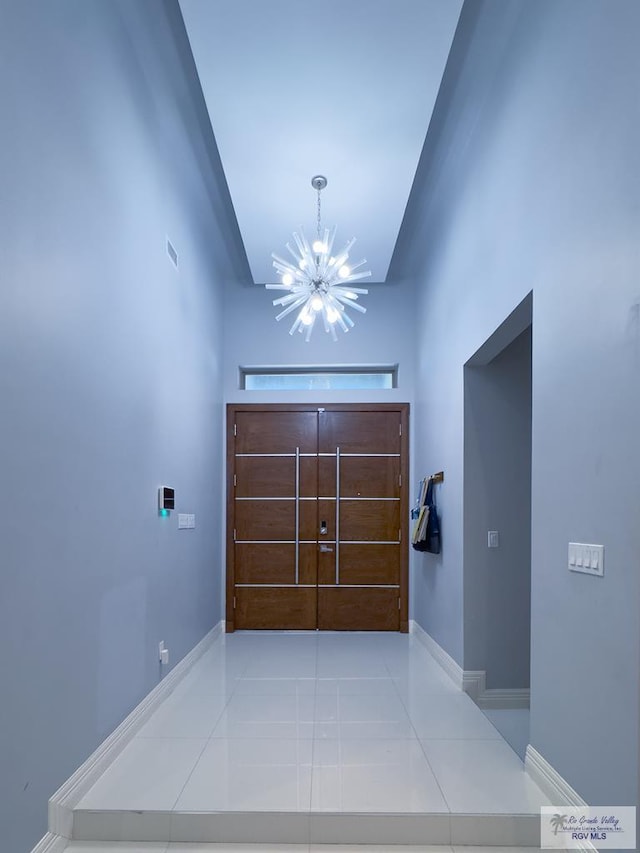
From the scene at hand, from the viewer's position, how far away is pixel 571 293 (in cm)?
241

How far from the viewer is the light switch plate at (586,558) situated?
2149mm

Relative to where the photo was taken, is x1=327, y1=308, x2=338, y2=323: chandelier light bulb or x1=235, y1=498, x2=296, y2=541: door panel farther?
x1=235, y1=498, x2=296, y2=541: door panel

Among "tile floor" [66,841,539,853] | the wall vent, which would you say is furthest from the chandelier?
"tile floor" [66,841,539,853]

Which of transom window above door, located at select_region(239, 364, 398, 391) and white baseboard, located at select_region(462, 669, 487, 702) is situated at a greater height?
transom window above door, located at select_region(239, 364, 398, 391)

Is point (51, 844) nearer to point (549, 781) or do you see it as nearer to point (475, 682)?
point (549, 781)

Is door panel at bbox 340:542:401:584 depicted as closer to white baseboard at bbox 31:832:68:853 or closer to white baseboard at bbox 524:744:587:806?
white baseboard at bbox 524:744:587:806

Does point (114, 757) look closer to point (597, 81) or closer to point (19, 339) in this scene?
point (19, 339)

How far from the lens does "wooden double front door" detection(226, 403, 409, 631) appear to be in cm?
625

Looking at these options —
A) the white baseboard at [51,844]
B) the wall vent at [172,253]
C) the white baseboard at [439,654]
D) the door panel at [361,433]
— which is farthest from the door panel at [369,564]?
the white baseboard at [51,844]

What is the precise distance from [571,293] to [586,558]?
100 centimetres

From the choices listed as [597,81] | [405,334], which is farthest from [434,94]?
[405,334]

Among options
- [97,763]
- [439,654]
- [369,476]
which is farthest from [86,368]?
[369,476]

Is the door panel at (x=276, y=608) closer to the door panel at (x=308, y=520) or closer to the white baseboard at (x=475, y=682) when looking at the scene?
the door panel at (x=308, y=520)

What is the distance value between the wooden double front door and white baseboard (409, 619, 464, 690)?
0.23 m
